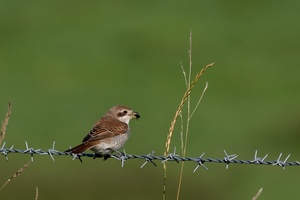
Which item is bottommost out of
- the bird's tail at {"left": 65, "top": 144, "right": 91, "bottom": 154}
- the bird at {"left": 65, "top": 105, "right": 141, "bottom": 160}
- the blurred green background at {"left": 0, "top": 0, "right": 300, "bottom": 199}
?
the blurred green background at {"left": 0, "top": 0, "right": 300, "bottom": 199}

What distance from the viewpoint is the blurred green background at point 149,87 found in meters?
19.9

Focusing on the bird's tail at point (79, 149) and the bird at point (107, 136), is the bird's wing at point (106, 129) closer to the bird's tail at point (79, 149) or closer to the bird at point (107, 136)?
the bird at point (107, 136)

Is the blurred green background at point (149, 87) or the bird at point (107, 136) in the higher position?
the bird at point (107, 136)

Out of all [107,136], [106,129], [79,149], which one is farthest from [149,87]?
[79,149]

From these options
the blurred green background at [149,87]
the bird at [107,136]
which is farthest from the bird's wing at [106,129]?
the blurred green background at [149,87]

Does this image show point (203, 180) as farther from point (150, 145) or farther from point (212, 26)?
point (212, 26)

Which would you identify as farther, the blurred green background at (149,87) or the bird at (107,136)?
the blurred green background at (149,87)

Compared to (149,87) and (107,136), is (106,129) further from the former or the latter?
(149,87)

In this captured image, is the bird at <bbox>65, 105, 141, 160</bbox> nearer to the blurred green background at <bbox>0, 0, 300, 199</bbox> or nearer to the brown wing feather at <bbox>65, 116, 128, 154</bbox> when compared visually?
the brown wing feather at <bbox>65, 116, 128, 154</bbox>

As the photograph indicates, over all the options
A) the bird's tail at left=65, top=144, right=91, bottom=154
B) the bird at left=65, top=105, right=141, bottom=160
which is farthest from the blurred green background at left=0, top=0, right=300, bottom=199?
the bird's tail at left=65, top=144, right=91, bottom=154

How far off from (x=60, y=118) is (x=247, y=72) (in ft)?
21.1

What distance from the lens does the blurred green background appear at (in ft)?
65.2

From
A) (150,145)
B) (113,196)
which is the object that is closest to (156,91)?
(150,145)

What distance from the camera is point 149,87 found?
27047 millimetres
